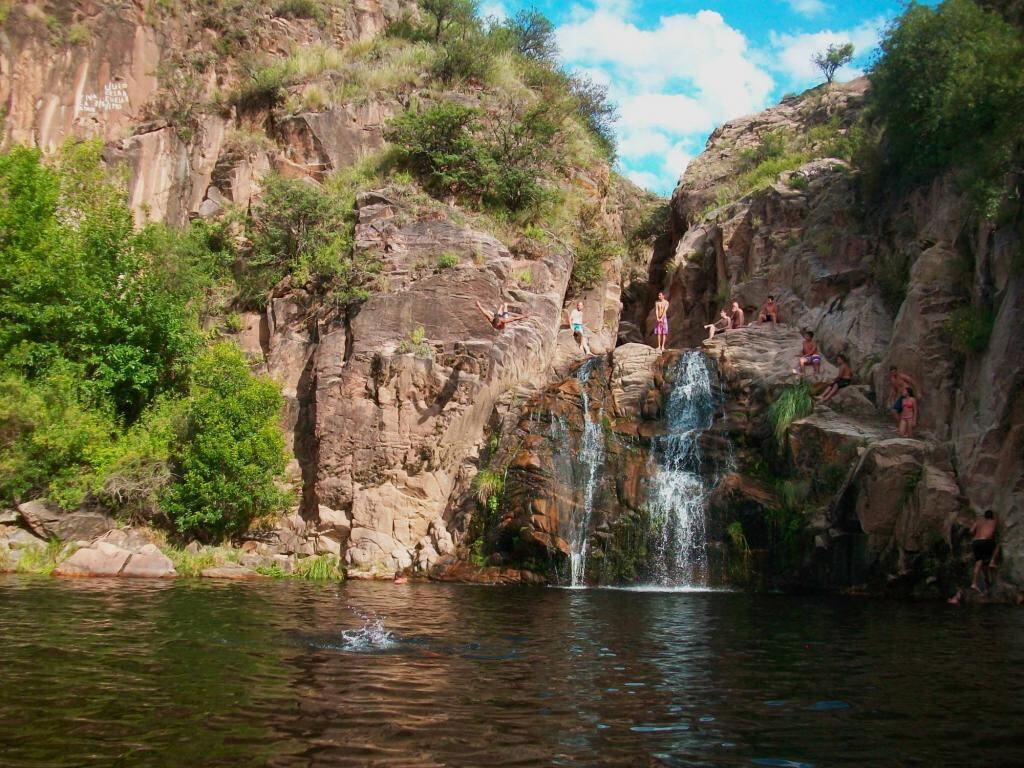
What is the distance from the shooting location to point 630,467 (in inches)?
785

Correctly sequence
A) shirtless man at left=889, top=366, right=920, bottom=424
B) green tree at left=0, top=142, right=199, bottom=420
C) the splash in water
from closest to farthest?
the splash in water
shirtless man at left=889, top=366, right=920, bottom=424
green tree at left=0, top=142, right=199, bottom=420

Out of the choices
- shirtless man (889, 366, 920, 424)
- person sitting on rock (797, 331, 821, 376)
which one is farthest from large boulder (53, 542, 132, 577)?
shirtless man (889, 366, 920, 424)

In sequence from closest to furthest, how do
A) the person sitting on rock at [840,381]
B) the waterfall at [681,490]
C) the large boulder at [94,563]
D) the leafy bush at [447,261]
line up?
the large boulder at [94,563], the waterfall at [681,490], the person sitting on rock at [840,381], the leafy bush at [447,261]

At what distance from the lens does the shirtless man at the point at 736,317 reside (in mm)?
26750

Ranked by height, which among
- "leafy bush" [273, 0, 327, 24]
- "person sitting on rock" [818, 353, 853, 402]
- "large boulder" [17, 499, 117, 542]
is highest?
"leafy bush" [273, 0, 327, 24]

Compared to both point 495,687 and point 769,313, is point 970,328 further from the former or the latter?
point 495,687

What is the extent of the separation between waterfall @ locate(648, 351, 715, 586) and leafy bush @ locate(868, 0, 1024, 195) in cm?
847

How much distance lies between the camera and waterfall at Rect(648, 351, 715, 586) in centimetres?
1842

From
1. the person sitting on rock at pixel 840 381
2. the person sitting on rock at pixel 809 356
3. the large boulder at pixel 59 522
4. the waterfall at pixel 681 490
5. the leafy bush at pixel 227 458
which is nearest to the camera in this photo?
the waterfall at pixel 681 490

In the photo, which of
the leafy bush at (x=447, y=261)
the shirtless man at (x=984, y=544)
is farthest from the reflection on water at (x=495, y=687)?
the leafy bush at (x=447, y=261)

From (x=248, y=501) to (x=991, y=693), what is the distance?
1778 cm

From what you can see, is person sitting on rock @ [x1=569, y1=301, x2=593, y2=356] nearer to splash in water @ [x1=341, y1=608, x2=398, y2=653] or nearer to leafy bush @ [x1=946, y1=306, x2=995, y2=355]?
leafy bush @ [x1=946, y1=306, x2=995, y2=355]

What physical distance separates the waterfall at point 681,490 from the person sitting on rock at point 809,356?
2.57m

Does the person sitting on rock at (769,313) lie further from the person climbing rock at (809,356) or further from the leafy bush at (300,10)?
the leafy bush at (300,10)
